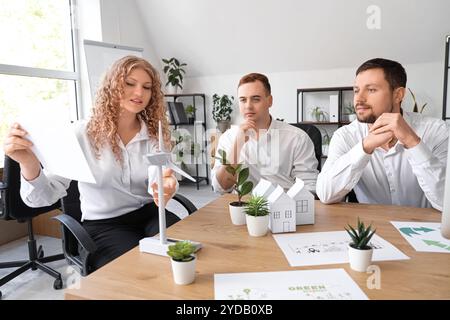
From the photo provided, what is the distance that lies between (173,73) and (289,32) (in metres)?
1.87

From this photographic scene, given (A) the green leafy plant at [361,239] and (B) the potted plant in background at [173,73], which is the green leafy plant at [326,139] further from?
(A) the green leafy plant at [361,239]

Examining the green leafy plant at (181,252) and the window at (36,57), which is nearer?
the green leafy plant at (181,252)

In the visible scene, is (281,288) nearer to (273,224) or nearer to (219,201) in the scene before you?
(273,224)

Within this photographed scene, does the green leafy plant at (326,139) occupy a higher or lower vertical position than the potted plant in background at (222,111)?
lower

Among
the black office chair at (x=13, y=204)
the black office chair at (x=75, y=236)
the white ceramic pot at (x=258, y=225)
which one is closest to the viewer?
the white ceramic pot at (x=258, y=225)

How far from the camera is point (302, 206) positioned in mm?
1233

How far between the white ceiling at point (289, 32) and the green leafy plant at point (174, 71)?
0.14 m

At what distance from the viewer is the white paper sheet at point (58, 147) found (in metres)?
1.13

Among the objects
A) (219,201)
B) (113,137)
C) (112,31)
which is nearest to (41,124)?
(113,137)

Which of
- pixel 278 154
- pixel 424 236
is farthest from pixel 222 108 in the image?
pixel 424 236

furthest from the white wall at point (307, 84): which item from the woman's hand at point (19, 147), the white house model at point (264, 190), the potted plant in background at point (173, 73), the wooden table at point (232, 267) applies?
the woman's hand at point (19, 147)

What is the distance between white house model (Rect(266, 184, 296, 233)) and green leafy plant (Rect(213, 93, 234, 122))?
14.1 feet

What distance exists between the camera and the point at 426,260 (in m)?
0.93

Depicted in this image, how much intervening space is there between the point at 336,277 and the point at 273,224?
337mm
